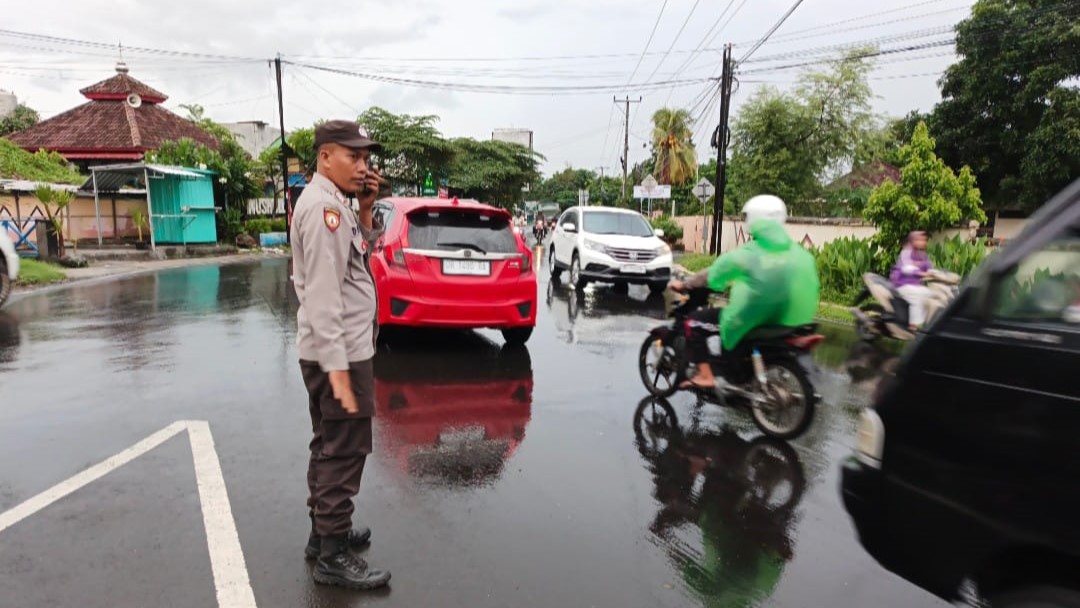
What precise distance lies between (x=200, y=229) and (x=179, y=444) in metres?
21.7

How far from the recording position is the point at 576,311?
11398 mm

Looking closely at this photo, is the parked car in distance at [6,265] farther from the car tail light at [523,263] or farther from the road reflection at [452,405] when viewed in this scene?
the car tail light at [523,263]

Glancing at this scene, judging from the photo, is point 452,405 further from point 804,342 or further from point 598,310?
point 598,310

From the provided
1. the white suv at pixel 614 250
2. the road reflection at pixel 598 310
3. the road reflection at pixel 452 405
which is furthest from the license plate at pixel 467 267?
the white suv at pixel 614 250

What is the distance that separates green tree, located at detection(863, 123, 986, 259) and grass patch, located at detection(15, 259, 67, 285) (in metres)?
16.2

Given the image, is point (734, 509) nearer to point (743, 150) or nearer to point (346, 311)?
point (346, 311)

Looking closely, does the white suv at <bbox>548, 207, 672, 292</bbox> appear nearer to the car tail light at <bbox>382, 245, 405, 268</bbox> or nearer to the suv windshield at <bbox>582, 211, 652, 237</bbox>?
the suv windshield at <bbox>582, 211, 652, 237</bbox>

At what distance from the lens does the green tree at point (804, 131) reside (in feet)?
95.3

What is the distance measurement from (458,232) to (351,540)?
4377 mm

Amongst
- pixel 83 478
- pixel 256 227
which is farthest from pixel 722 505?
pixel 256 227

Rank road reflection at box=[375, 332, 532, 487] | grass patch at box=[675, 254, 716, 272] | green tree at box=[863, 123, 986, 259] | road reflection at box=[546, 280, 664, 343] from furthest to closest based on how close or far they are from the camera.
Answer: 1. grass patch at box=[675, 254, 716, 272]
2. green tree at box=[863, 123, 986, 259]
3. road reflection at box=[546, 280, 664, 343]
4. road reflection at box=[375, 332, 532, 487]

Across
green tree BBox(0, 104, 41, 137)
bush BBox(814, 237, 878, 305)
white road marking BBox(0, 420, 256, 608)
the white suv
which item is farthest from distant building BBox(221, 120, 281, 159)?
white road marking BBox(0, 420, 256, 608)

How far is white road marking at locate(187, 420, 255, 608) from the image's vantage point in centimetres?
295

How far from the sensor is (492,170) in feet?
157
